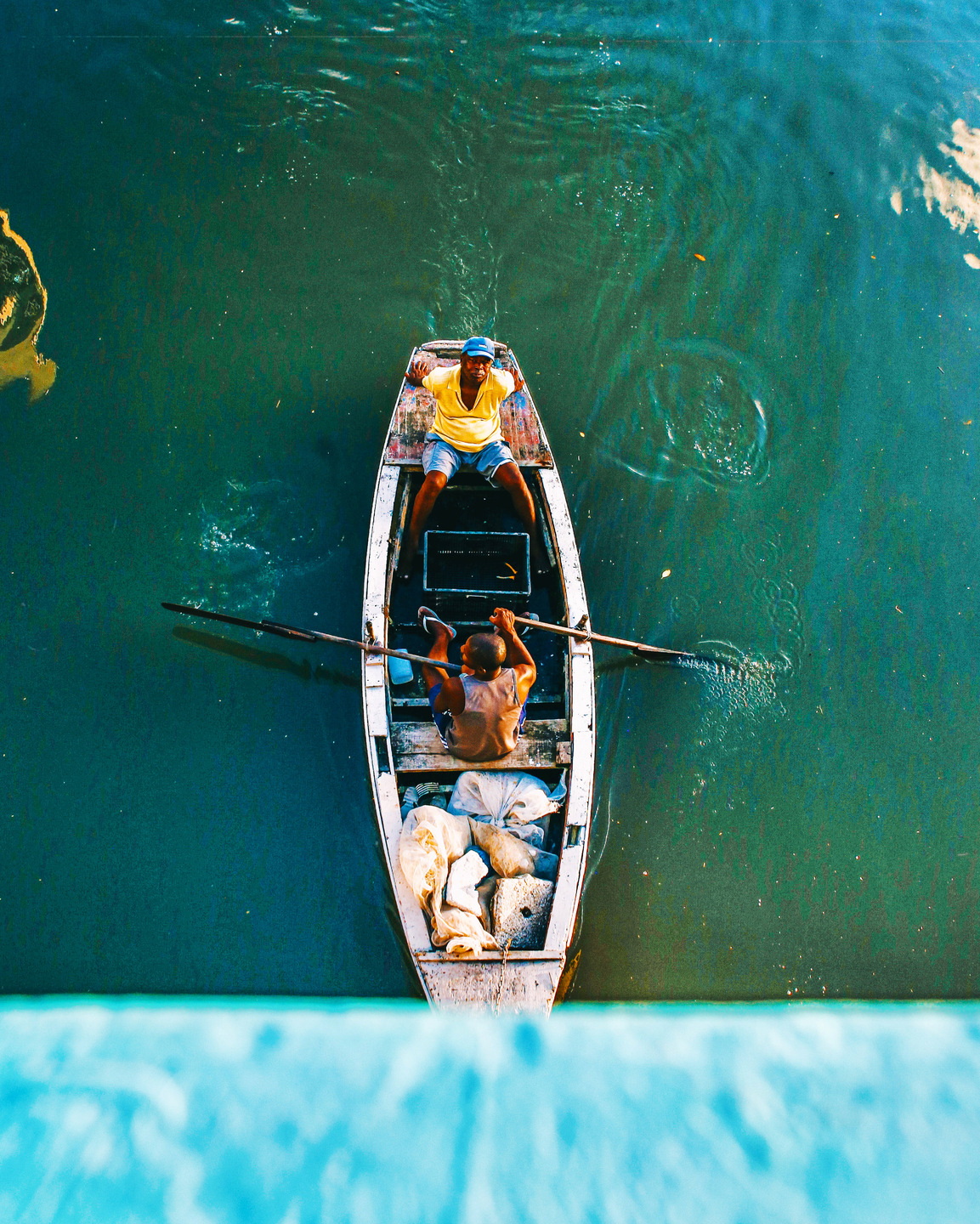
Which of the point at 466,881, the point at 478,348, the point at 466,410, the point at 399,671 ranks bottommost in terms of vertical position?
the point at 466,881

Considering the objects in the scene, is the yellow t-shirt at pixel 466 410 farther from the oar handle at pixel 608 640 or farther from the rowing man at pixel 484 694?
the rowing man at pixel 484 694

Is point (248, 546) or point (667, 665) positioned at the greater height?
point (248, 546)

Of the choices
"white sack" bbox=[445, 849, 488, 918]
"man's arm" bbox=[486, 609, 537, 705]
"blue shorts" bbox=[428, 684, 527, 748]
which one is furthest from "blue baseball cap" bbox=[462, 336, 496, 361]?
"white sack" bbox=[445, 849, 488, 918]

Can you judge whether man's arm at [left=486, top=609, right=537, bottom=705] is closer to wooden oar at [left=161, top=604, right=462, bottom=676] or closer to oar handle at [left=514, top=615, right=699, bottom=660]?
oar handle at [left=514, top=615, right=699, bottom=660]

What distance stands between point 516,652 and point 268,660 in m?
1.80

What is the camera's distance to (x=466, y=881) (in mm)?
4766

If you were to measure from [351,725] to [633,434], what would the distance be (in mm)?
3044

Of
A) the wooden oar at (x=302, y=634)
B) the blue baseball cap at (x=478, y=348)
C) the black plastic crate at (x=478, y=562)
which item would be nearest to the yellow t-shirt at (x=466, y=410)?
the blue baseball cap at (x=478, y=348)

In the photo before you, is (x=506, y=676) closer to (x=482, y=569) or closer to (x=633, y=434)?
(x=482, y=569)

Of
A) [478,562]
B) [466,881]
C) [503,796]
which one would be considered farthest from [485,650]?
[478,562]

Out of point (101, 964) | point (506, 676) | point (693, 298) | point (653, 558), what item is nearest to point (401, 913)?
point (506, 676)

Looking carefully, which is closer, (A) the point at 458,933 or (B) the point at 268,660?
(A) the point at 458,933

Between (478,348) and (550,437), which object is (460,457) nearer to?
(478,348)

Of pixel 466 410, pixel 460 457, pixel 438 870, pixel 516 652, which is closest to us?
pixel 438 870
